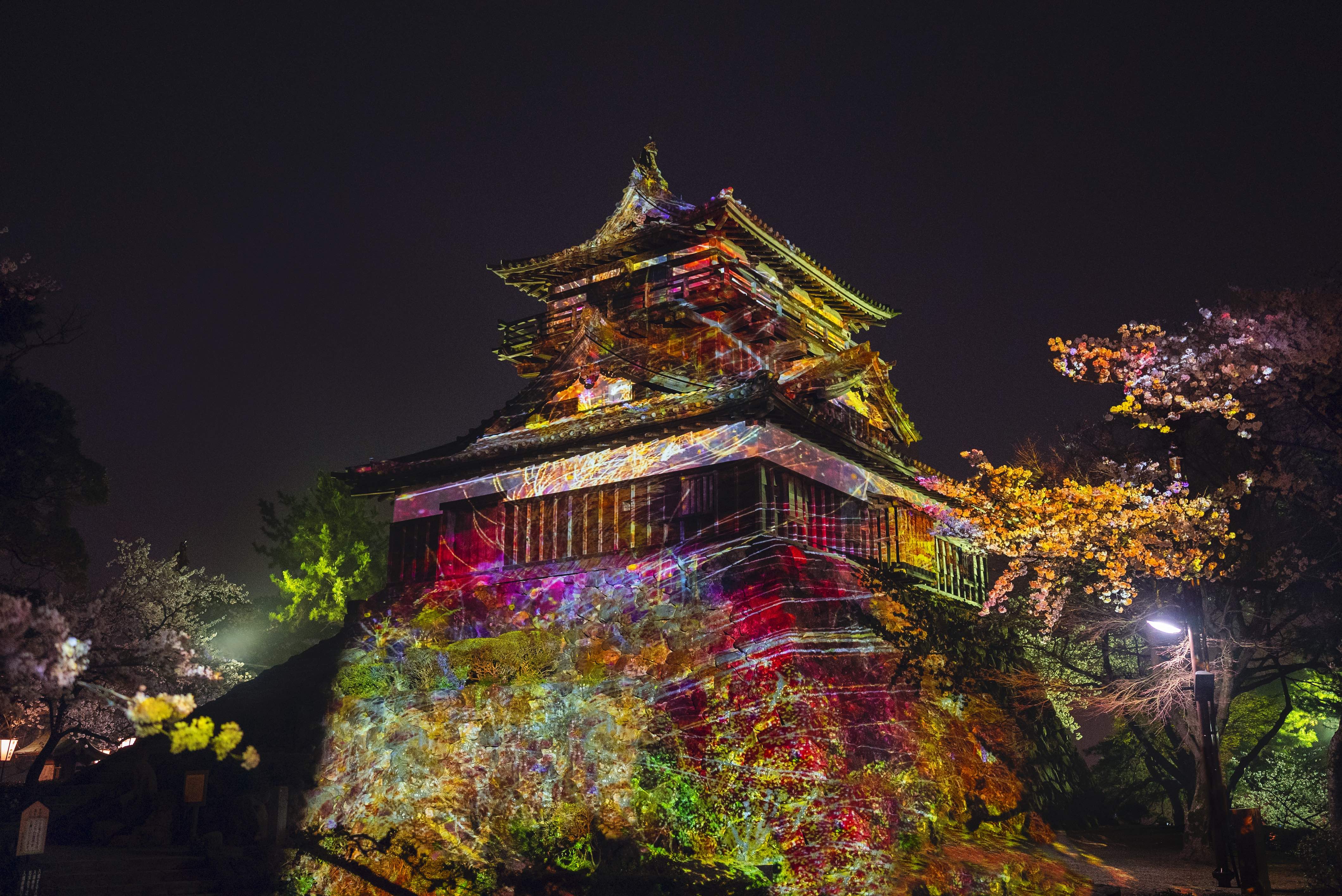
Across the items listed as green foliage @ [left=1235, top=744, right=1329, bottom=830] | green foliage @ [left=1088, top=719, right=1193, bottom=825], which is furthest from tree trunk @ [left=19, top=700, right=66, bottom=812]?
green foliage @ [left=1235, top=744, right=1329, bottom=830]

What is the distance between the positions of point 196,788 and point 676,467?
9.20m

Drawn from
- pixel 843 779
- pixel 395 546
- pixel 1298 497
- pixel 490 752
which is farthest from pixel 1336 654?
pixel 395 546

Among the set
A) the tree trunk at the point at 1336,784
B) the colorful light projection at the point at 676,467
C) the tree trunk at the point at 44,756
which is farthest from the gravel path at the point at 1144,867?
the tree trunk at the point at 44,756

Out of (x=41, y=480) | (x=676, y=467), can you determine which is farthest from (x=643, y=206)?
(x=41, y=480)

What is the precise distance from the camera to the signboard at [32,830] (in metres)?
12.9

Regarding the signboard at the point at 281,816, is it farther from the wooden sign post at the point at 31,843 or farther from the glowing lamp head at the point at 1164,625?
the glowing lamp head at the point at 1164,625

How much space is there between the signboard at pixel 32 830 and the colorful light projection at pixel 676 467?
967cm

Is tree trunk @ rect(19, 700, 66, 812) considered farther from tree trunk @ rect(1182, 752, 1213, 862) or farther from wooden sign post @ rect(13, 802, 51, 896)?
tree trunk @ rect(1182, 752, 1213, 862)

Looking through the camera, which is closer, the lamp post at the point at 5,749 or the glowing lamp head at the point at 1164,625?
the glowing lamp head at the point at 1164,625

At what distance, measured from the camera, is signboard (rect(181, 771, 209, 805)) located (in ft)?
51.6

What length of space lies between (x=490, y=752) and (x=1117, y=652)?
14488mm

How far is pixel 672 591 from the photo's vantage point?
17.4 metres

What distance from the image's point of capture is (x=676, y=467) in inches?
740

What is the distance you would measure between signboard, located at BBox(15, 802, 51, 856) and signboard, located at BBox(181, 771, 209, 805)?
2.63 metres
